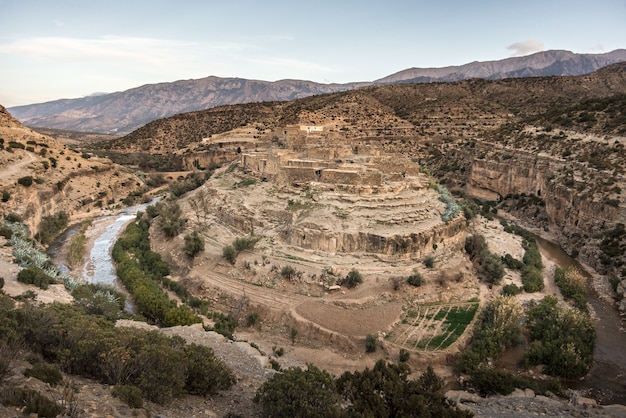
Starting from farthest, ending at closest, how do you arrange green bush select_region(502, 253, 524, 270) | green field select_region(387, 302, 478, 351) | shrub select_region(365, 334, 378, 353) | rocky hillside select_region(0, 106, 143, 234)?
rocky hillside select_region(0, 106, 143, 234), green bush select_region(502, 253, 524, 270), green field select_region(387, 302, 478, 351), shrub select_region(365, 334, 378, 353)

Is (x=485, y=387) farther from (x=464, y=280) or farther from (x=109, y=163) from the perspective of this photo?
(x=109, y=163)

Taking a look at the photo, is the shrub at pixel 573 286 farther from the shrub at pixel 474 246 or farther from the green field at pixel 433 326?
the green field at pixel 433 326

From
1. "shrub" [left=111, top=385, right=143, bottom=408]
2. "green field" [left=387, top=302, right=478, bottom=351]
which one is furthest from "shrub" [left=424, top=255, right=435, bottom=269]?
"shrub" [left=111, top=385, right=143, bottom=408]

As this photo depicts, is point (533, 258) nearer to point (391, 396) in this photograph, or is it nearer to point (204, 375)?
point (391, 396)

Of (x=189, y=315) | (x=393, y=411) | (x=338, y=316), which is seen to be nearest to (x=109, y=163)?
(x=189, y=315)

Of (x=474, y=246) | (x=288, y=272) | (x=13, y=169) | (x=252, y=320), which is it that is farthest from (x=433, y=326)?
(x=13, y=169)

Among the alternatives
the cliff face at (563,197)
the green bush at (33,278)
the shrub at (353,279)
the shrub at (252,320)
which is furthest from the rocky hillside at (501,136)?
the green bush at (33,278)

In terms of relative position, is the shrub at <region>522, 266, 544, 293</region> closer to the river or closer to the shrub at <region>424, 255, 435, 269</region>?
the shrub at <region>424, 255, 435, 269</region>
